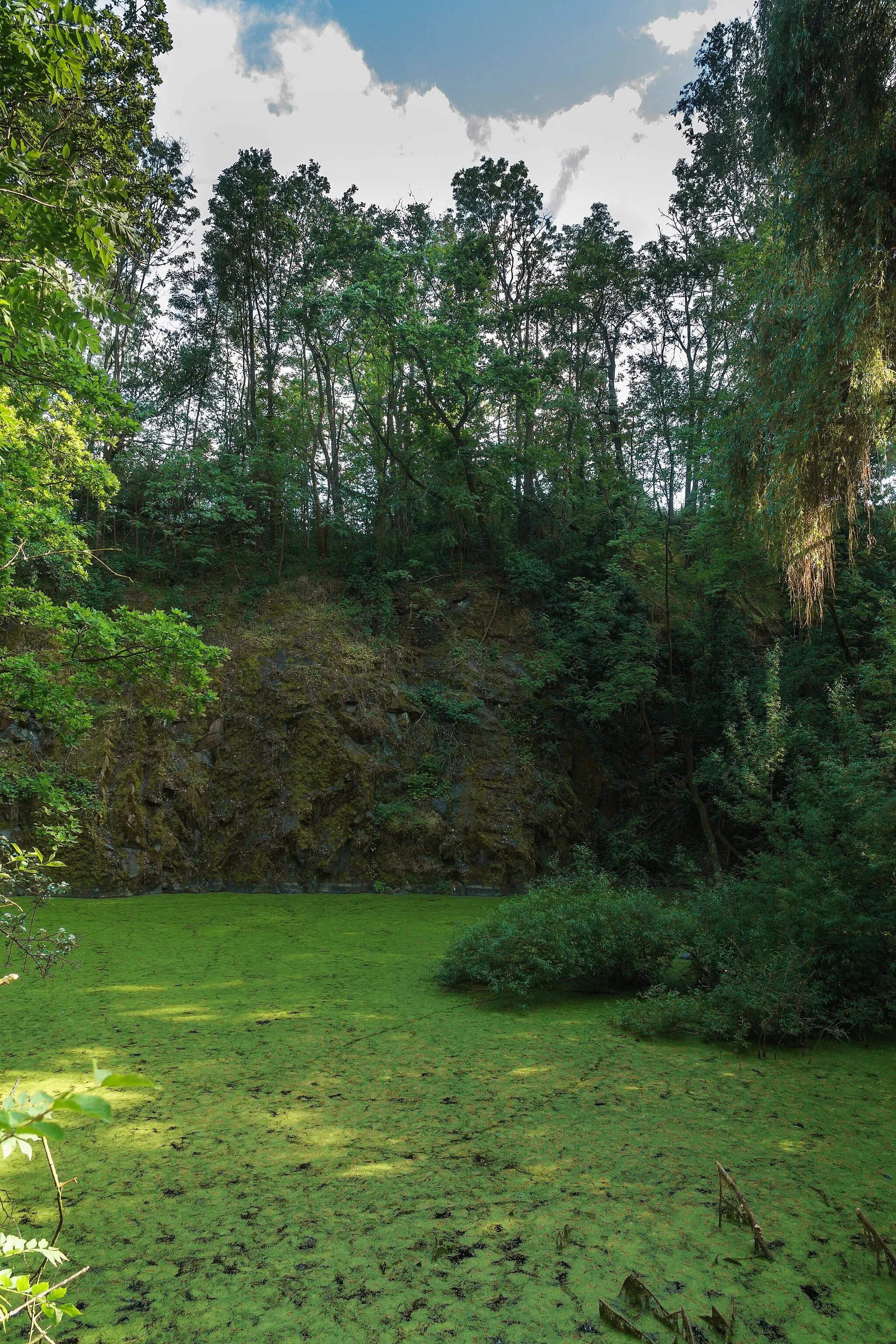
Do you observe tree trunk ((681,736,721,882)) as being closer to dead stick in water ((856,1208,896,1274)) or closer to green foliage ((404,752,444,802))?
green foliage ((404,752,444,802))

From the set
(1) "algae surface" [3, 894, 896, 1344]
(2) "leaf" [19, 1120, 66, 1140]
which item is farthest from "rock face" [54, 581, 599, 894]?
(2) "leaf" [19, 1120, 66, 1140]

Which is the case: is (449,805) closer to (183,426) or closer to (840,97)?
(840,97)

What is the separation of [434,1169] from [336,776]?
292 inches

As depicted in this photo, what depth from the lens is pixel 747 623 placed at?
40.3ft

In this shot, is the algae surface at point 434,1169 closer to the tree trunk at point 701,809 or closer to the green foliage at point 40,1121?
the green foliage at point 40,1121

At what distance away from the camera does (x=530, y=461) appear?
13.3 meters

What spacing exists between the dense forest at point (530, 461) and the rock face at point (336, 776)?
0.49 feet

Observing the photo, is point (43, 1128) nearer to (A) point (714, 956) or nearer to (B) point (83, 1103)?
(B) point (83, 1103)

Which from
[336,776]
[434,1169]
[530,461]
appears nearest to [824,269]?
[434,1169]

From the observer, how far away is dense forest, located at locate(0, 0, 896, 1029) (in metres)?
3.86

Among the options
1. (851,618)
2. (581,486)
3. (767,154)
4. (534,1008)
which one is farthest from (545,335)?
(534,1008)

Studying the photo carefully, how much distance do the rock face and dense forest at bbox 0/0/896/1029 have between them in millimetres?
150

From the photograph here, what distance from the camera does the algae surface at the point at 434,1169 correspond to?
87.0 inches

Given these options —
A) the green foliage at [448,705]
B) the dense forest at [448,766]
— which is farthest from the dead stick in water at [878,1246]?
the green foliage at [448,705]
